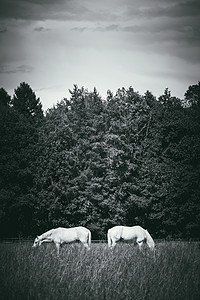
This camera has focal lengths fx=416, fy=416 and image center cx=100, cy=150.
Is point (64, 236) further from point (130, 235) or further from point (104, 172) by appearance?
point (104, 172)

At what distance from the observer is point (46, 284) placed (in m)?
10.4

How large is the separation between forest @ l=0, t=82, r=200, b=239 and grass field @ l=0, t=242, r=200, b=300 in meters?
27.3

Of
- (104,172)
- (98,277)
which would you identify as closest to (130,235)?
(104,172)

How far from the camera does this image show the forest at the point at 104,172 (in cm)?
4203

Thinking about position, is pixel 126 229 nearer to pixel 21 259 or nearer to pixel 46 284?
pixel 21 259

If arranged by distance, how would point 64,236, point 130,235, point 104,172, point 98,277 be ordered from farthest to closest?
point 104,172 → point 130,235 → point 64,236 → point 98,277

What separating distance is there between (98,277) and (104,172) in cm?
3454

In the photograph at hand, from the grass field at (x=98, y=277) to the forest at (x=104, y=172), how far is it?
27294 millimetres

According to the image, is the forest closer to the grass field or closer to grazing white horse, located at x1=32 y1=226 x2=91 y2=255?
grazing white horse, located at x1=32 y1=226 x2=91 y2=255

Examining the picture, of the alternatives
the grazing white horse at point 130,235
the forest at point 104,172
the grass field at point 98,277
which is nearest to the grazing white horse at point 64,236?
the grazing white horse at point 130,235

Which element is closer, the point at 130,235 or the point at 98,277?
the point at 98,277

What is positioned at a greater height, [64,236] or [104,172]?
[104,172]

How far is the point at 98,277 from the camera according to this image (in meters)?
11.2

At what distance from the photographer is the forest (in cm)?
4203
